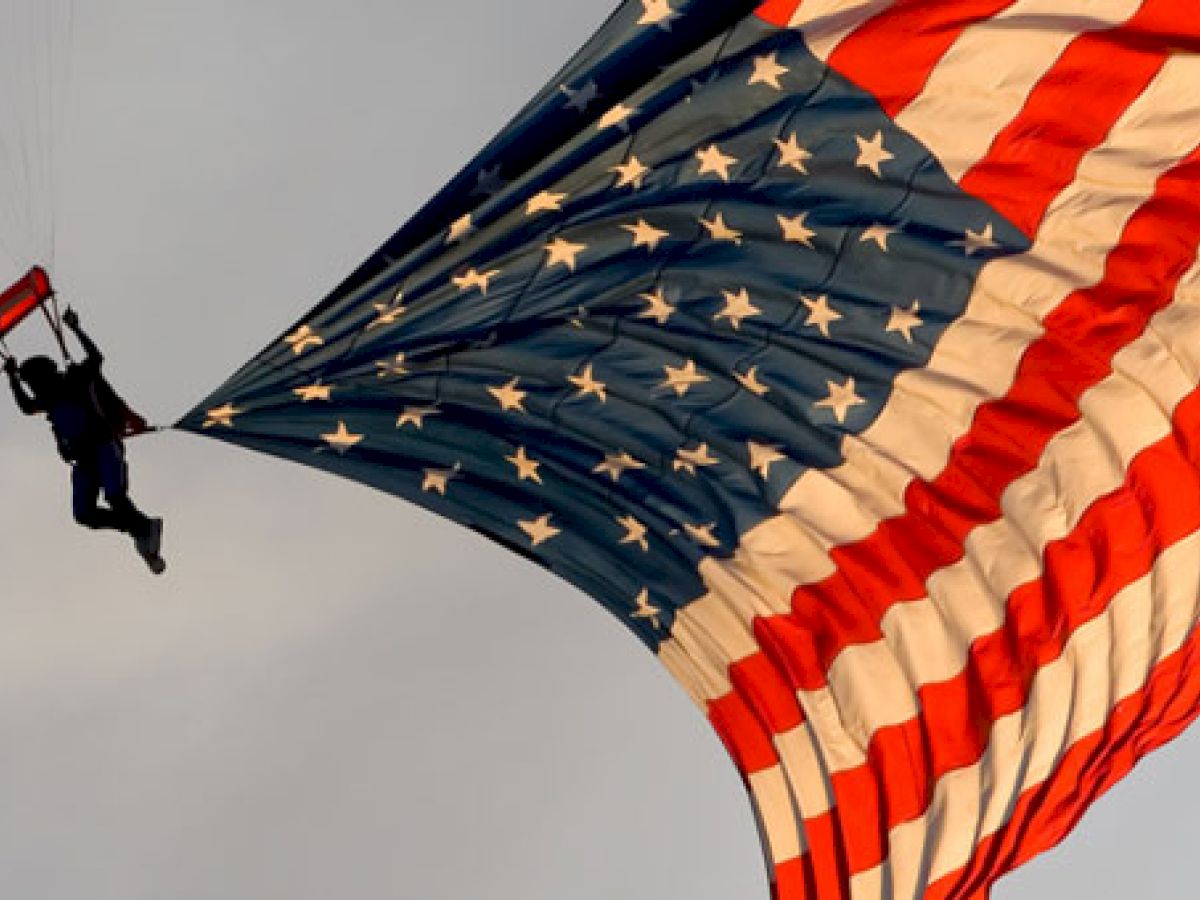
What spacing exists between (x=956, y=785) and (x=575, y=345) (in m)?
3.76

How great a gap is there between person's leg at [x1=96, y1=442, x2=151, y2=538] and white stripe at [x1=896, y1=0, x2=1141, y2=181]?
16.8ft

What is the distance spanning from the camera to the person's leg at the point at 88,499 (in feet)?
70.5

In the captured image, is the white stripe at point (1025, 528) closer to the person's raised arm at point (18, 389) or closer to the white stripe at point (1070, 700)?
the white stripe at point (1070, 700)

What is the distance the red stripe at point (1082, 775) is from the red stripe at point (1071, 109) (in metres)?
3.18

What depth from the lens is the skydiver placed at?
827 inches

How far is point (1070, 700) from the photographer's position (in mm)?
22188

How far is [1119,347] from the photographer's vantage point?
21656mm

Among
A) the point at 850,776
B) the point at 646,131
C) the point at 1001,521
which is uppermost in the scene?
the point at 646,131

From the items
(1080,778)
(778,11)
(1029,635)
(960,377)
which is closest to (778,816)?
(1080,778)

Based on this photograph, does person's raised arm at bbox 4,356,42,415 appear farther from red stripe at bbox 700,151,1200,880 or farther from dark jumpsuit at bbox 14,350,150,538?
red stripe at bbox 700,151,1200,880

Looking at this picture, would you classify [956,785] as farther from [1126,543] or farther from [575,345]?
[575,345]

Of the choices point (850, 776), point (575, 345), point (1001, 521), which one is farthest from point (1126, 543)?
point (575, 345)

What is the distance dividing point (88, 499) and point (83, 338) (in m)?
1.24

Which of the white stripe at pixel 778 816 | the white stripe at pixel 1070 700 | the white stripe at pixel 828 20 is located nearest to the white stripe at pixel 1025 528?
the white stripe at pixel 1070 700
